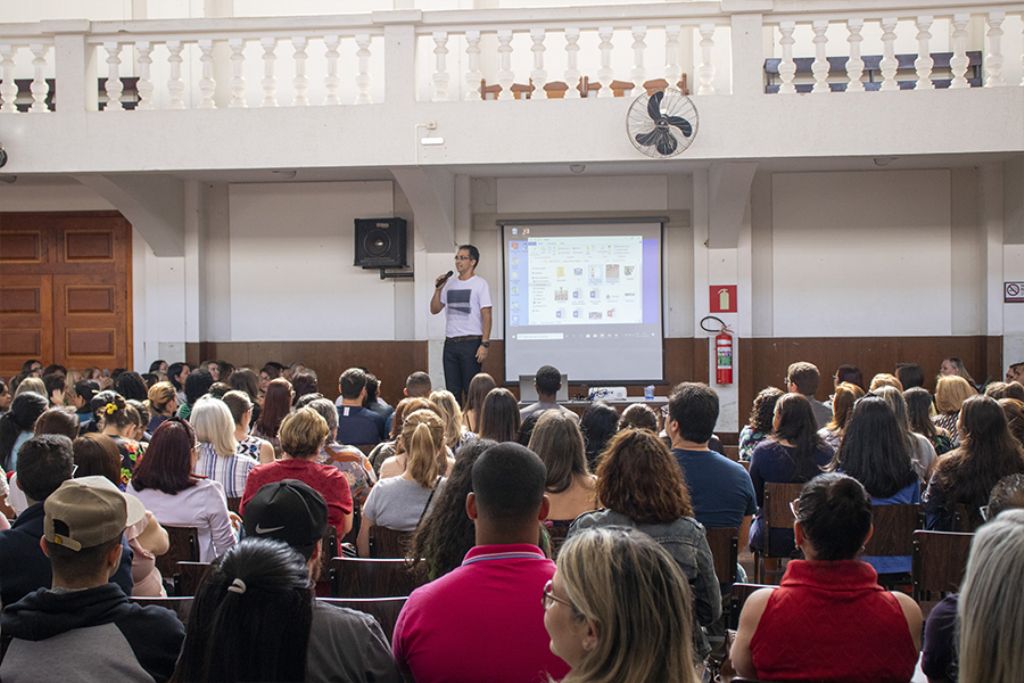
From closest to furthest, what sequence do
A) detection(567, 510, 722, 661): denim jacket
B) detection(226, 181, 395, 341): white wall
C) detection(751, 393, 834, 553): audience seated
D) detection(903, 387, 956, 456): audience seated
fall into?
detection(567, 510, 722, 661): denim jacket → detection(751, 393, 834, 553): audience seated → detection(903, 387, 956, 456): audience seated → detection(226, 181, 395, 341): white wall

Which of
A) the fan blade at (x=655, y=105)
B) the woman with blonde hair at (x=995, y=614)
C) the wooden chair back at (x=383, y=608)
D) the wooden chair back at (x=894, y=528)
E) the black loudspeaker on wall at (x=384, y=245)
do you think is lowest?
the wooden chair back at (x=894, y=528)

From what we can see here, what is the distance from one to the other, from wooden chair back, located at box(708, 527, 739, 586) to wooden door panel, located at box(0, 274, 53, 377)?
9.02 metres

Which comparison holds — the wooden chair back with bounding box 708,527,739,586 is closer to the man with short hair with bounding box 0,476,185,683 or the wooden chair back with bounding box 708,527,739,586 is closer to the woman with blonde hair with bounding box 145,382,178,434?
the man with short hair with bounding box 0,476,185,683

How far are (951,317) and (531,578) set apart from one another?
29.6 feet

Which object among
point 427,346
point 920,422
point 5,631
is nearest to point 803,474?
point 920,422

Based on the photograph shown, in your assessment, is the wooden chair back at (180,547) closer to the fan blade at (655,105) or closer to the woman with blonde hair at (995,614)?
the woman with blonde hair at (995,614)

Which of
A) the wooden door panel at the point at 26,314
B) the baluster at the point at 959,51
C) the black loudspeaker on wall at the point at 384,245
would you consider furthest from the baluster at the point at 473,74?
the wooden door panel at the point at 26,314

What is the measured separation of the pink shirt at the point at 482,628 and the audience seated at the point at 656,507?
0.73m

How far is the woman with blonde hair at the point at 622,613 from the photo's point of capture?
140cm

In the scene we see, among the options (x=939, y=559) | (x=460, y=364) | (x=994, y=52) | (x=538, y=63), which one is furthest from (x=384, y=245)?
(x=939, y=559)

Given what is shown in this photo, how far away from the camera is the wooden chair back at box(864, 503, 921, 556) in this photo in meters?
3.93

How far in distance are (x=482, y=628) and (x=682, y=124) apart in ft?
20.7

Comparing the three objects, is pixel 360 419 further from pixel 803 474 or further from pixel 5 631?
pixel 5 631

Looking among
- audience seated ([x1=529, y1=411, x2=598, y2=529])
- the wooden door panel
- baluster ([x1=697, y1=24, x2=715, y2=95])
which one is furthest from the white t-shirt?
audience seated ([x1=529, y1=411, x2=598, y2=529])
